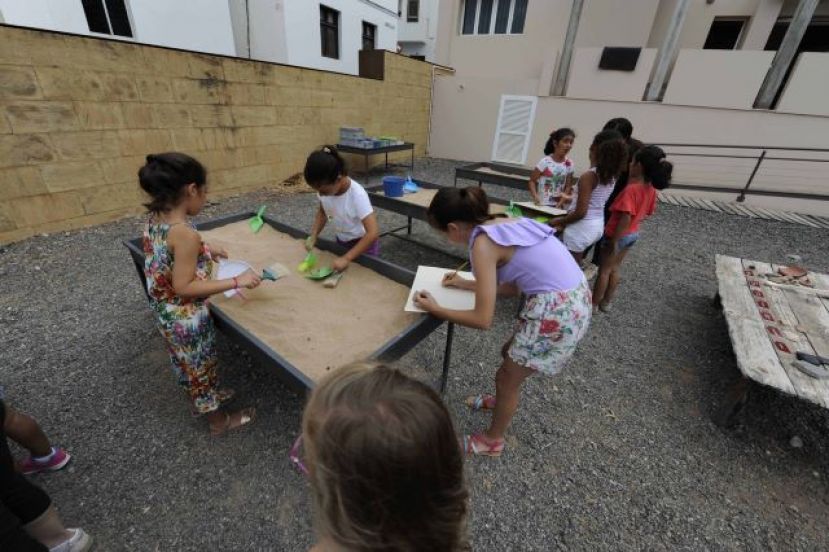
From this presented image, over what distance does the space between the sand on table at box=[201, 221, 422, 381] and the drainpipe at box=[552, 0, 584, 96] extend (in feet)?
26.8

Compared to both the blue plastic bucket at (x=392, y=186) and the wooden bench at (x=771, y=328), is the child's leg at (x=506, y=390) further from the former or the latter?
the blue plastic bucket at (x=392, y=186)

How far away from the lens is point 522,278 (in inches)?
55.5

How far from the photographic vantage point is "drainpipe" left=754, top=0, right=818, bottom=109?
6.07 m

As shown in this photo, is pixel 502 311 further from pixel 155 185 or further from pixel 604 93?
pixel 604 93

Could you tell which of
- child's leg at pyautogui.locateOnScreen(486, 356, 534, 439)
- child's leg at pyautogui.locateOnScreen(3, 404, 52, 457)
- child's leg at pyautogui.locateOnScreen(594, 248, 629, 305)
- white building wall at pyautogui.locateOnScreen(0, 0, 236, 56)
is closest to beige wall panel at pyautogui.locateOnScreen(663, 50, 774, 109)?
child's leg at pyautogui.locateOnScreen(594, 248, 629, 305)

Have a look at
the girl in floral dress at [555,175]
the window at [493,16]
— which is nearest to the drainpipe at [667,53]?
the window at [493,16]

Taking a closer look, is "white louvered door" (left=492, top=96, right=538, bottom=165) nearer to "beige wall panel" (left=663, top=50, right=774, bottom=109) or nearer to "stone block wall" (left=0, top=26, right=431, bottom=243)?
"beige wall panel" (left=663, top=50, right=774, bottom=109)

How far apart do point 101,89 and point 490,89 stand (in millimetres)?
8200

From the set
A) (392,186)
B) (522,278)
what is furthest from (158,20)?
(522,278)

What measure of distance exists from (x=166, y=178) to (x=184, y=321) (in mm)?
570

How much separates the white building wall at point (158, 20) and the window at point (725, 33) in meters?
11.6

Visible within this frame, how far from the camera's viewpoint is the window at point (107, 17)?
255 inches

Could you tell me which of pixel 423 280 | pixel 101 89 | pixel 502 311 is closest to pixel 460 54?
pixel 101 89

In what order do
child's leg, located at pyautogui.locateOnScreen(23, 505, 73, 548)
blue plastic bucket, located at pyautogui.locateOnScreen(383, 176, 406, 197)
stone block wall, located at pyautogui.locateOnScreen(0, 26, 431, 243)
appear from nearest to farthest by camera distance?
1. child's leg, located at pyautogui.locateOnScreen(23, 505, 73, 548)
2. stone block wall, located at pyautogui.locateOnScreen(0, 26, 431, 243)
3. blue plastic bucket, located at pyautogui.locateOnScreen(383, 176, 406, 197)
